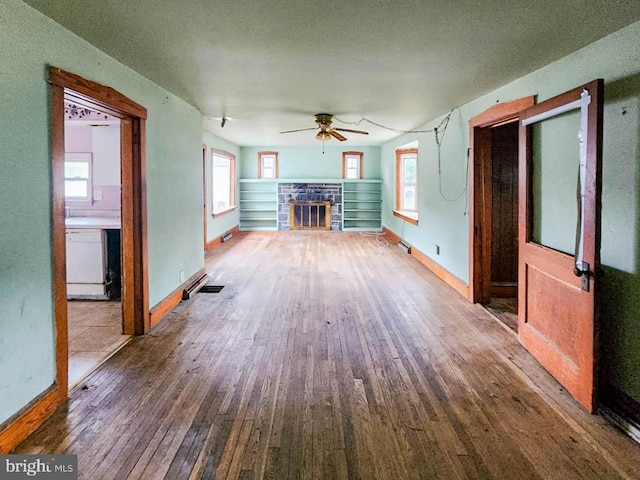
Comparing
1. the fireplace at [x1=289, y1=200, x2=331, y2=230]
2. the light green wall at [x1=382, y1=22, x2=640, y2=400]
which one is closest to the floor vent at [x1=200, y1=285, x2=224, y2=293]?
the light green wall at [x1=382, y1=22, x2=640, y2=400]

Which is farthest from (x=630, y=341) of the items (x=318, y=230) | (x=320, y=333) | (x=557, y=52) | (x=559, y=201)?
(x=318, y=230)

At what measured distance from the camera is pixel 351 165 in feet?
39.5

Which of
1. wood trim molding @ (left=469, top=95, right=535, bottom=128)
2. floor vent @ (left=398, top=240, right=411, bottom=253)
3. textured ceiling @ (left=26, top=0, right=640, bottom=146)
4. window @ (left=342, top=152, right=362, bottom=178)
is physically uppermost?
window @ (left=342, top=152, right=362, bottom=178)

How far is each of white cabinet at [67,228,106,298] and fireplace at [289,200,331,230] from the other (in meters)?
7.28

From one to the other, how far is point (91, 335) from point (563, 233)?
3772mm

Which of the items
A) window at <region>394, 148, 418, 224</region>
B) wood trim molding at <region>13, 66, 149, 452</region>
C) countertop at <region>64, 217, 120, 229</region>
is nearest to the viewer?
wood trim molding at <region>13, 66, 149, 452</region>

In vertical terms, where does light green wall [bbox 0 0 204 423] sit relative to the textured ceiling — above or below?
below

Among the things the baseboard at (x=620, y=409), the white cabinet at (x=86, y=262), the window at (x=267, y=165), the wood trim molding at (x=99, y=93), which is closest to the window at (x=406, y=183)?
the window at (x=267, y=165)

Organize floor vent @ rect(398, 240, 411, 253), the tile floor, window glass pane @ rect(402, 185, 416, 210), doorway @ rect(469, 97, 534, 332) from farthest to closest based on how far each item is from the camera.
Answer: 1. window glass pane @ rect(402, 185, 416, 210)
2. floor vent @ rect(398, 240, 411, 253)
3. doorway @ rect(469, 97, 534, 332)
4. the tile floor

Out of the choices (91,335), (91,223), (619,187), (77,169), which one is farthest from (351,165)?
(619,187)

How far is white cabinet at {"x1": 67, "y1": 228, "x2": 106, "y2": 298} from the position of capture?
15.3ft

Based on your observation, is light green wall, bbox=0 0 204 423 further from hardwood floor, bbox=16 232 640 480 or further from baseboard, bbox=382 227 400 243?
baseboard, bbox=382 227 400 243

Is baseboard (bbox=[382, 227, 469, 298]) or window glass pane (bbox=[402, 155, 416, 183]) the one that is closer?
baseboard (bbox=[382, 227, 469, 298])

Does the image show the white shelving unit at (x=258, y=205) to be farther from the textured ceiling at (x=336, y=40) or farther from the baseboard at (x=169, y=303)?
the textured ceiling at (x=336, y=40)
